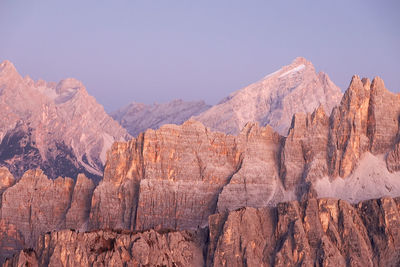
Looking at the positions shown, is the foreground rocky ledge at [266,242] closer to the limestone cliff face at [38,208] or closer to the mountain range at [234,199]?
the mountain range at [234,199]

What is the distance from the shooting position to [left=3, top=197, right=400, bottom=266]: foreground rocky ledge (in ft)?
367

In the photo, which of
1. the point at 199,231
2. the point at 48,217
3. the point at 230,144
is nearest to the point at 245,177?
the point at 230,144

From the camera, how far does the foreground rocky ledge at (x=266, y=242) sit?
367ft

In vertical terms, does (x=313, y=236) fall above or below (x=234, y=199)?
below

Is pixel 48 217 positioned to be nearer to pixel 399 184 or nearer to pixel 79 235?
pixel 79 235

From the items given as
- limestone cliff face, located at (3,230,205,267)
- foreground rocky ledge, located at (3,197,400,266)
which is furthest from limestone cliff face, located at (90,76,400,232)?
limestone cliff face, located at (3,230,205,267)

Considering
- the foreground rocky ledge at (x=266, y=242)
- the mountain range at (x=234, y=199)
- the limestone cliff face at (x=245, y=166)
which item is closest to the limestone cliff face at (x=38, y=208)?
the mountain range at (x=234, y=199)

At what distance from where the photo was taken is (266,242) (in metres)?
116

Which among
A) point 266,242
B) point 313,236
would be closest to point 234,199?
point 266,242

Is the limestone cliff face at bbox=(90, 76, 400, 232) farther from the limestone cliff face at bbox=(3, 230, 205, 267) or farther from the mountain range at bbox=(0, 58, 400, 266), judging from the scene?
the limestone cliff face at bbox=(3, 230, 205, 267)

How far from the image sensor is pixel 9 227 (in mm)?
143625

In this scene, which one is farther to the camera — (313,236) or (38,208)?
(38,208)

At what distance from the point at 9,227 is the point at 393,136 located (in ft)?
148

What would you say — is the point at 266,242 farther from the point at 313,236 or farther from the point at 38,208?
the point at 38,208
